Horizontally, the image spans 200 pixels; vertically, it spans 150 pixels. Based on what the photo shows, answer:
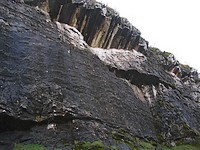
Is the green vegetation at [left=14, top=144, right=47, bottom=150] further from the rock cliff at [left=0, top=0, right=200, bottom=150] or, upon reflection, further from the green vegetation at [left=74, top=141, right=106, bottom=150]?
the green vegetation at [left=74, top=141, right=106, bottom=150]

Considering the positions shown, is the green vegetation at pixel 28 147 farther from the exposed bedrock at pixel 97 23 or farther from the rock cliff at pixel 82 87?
the exposed bedrock at pixel 97 23

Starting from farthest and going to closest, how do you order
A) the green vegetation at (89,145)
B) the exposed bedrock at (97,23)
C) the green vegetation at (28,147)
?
the exposed bedrock at (97,23)
the green vegetation at (89,145)
the green vegetation at (28,147)

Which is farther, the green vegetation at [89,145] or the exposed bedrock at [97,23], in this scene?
the exposed bedrock at [97,23]

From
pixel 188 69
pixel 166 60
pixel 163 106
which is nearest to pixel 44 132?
pixel 163 106

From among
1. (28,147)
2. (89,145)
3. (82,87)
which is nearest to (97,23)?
(82,87)

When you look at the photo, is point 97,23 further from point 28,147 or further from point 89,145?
point 28,147

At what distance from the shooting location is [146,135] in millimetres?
19500

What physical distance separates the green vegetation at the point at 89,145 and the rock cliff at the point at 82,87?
5 cm

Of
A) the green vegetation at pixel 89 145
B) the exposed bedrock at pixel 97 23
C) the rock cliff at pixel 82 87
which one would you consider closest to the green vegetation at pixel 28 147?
the rock cliff at pixel 82 87

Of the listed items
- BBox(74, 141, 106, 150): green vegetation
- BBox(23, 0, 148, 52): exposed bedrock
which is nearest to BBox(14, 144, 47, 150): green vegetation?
BBox(74, 141, 106, 150): green vegetation

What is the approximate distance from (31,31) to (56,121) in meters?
5.77

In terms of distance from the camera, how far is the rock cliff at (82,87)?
46.1 feet

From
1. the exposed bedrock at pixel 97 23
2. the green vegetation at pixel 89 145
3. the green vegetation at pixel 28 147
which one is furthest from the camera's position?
the exposed bedrock at pixel 97 23

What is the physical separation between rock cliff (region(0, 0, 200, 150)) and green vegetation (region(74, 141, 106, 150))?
49 mm
